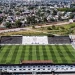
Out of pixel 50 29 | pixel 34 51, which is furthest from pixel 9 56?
pixel 50 29

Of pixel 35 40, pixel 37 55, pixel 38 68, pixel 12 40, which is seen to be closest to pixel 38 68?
pixel 38 68

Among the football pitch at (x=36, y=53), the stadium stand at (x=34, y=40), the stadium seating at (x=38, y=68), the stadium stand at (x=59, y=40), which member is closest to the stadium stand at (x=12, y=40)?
the stadium stand at (x=34, y=40)

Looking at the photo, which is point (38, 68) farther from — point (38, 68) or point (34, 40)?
point (34, 40)

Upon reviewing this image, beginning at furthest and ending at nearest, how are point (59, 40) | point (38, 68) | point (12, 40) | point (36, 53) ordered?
point (12, 40) < point (59, 40) < point (36, 53) < point (38, 68)

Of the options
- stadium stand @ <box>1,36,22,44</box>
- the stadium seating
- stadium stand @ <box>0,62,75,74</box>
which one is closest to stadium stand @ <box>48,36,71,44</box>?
stadium stand @ <box>1,36,22,44</box>

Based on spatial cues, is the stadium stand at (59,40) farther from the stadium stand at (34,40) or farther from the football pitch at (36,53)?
the football pitch at (36,53)

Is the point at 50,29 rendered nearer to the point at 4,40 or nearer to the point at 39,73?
the point at 4,40

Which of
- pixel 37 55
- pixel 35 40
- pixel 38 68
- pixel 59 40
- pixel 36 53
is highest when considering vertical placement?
pixel 38 68
